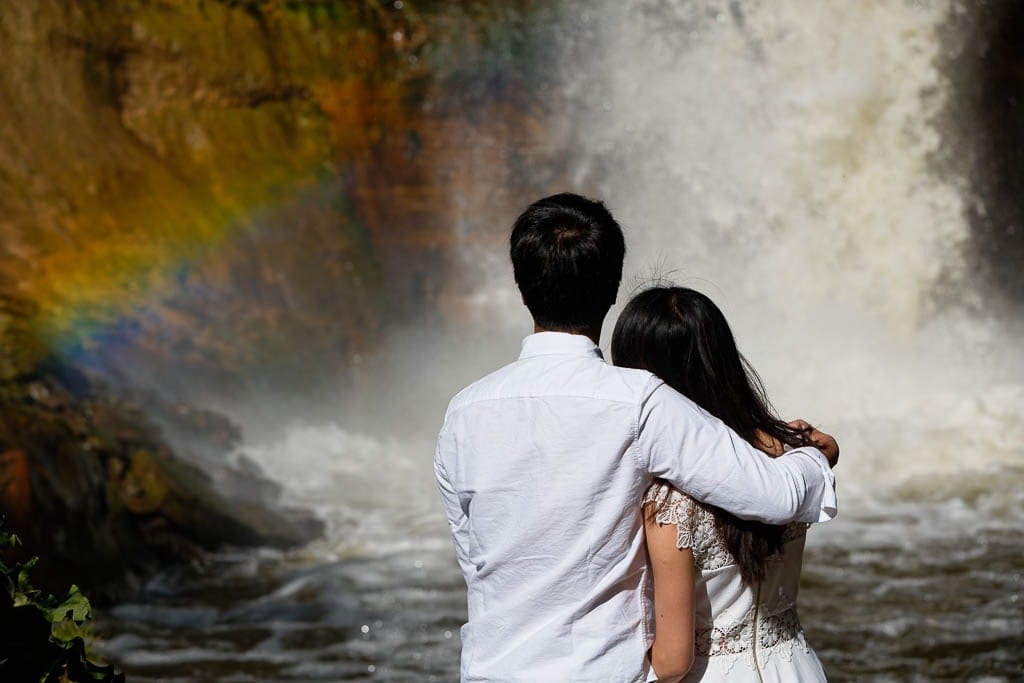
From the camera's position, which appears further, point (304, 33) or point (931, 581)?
point (304, 33)

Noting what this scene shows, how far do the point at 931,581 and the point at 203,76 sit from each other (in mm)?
7794

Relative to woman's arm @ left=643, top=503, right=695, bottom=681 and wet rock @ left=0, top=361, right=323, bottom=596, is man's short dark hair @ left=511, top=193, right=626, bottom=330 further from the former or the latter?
wet rock @ left=0, top=361, right=323, bottom=596

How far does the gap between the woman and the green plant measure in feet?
3.72

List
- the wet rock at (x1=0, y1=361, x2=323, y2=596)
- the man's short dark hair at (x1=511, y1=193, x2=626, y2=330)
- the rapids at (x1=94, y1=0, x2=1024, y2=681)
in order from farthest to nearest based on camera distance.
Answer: the rapids at (x1=94, y1=0, x2=1024, y2=681) < the wet rock at (x1=0, y1=361, x2=323, y2=596) < the man's short dark hair at (x1=511, y1=193, x2=626, y2=330)

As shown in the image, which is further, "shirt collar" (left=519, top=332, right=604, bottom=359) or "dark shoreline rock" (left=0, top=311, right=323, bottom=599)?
"dark shoreline rock" (left=0, top=311, right=323, bottom=599)

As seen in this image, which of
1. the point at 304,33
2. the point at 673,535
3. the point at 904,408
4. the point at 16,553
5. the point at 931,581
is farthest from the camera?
the point at 304,33

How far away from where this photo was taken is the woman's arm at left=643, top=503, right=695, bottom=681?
209cm

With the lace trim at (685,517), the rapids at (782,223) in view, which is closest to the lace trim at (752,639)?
the lace trim at (685,517)

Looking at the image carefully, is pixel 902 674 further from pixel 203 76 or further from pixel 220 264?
pixel 203 76

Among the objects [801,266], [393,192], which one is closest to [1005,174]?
[801,266]

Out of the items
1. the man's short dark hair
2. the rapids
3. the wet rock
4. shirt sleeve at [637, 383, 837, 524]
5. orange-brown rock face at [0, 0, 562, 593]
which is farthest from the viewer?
the rapids

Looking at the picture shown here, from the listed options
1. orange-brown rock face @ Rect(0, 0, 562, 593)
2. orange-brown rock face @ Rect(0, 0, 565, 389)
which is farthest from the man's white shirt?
orange-brown rock face @ Rect(0, 0, 565, 389)

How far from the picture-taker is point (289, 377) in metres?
11.2

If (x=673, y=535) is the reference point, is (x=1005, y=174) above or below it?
above
